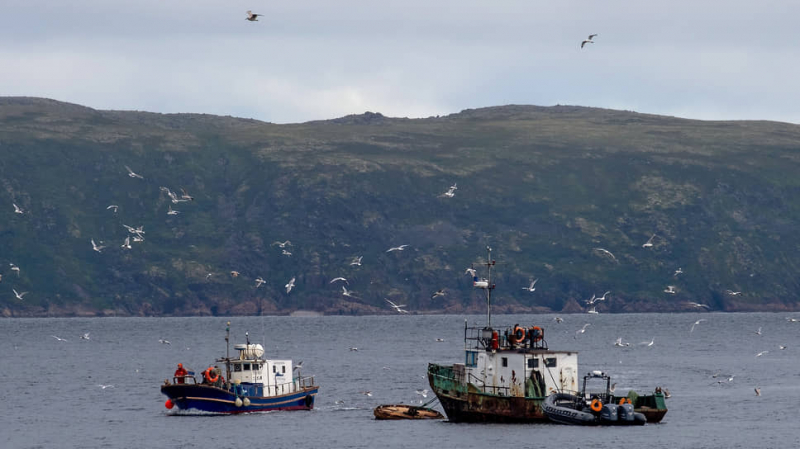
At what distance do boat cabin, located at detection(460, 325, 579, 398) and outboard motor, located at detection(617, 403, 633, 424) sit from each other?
361cm

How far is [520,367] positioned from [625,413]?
807 cm

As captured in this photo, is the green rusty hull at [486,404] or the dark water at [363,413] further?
the dark water at [363,413]

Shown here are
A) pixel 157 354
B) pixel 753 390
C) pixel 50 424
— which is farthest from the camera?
pixel 157 354

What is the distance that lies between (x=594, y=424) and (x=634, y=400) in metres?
4.95

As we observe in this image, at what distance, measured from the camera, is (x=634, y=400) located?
9125 cm

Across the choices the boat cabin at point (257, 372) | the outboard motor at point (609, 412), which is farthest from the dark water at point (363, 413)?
the boat cabin at point (257, 372)

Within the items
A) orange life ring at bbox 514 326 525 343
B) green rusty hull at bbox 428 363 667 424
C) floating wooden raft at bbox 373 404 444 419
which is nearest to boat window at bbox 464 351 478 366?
green rusty hull at bbox 428 363 667 424

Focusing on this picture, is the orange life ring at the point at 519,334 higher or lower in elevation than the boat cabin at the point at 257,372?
higher

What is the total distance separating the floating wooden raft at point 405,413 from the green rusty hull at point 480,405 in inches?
209

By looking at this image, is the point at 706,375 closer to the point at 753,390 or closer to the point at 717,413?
the point at 753,390

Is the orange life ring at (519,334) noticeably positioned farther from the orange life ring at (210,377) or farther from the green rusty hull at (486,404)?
the orange life ring at (210,377)

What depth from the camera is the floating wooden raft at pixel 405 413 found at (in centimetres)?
9462

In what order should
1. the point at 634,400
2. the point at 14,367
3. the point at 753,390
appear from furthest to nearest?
the point at 14,367 → the point at 753,390 → the point at 634,400

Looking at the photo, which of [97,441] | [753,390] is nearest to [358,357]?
[753,390]
